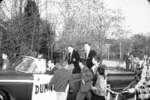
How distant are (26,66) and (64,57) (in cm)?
1332

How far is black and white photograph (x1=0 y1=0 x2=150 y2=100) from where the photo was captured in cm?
585

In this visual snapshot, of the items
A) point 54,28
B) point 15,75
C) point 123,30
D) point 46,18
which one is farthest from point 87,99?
point 123,30

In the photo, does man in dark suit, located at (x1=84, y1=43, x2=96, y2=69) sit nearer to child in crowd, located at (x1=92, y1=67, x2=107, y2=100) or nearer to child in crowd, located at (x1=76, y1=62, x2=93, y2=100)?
child in crowd, located at (x1=76, y1=62, x2=93, y2=100)

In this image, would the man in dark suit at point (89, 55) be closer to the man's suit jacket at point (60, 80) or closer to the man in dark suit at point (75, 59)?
the man in dark suit at point (75, 59)

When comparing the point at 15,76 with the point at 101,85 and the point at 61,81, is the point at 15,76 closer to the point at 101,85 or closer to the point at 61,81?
the point at 61,81

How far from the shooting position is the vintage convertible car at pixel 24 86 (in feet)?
20.0

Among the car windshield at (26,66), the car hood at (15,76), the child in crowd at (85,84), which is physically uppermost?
the car windshield at (26,66)

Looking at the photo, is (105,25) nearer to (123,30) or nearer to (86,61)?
(123,30)

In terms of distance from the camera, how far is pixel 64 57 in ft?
65.7

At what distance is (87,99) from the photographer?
6516 mm

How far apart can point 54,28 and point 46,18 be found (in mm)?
4147

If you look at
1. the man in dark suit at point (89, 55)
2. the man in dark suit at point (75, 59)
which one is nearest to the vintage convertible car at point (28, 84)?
the man in dark suit at point (89, 55)

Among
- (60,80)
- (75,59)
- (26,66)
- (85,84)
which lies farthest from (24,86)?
(75,59)

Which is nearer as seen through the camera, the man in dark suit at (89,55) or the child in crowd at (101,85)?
the child in crowd at (101,85)
